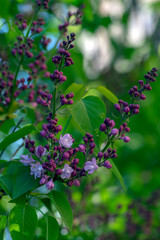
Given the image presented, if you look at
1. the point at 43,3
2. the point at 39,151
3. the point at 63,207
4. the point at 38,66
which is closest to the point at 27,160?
the point at 39,151

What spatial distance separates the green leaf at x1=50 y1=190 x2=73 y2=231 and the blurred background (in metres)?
0.16

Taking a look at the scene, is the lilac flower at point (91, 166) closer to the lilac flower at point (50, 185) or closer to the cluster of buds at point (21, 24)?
the lilac flower at point (50, 185)

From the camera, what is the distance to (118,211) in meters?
2.40

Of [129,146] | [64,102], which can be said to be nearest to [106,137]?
[64,102]

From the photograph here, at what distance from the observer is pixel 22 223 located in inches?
38.4

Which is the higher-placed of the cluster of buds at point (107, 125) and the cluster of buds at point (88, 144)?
the cluster of buds at point (107, 125)

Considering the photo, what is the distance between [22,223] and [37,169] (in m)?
0.17

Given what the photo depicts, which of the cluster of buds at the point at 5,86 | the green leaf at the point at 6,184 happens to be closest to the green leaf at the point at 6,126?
the cluster of buds at the point at 5,86

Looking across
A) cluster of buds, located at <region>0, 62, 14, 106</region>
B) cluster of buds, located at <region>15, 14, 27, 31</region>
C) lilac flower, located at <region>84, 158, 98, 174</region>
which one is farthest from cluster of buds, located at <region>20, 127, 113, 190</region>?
cluster of buds, located at <region>15, 14, 27, 31</region>

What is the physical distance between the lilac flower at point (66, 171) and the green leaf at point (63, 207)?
0.08 m

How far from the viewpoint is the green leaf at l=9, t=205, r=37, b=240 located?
96cm

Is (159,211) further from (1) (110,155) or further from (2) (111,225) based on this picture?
(1) (110,155)

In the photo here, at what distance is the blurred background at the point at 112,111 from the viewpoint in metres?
2.13

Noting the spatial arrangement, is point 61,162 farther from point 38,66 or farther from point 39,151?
point 38,66
